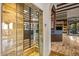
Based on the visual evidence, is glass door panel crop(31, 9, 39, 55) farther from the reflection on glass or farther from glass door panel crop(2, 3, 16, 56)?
the reflection on glass

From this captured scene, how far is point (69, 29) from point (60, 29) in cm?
11

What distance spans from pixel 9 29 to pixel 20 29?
15cm

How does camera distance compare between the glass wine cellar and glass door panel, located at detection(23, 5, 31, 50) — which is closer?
the glass wine cellar

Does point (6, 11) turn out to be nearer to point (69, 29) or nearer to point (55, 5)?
point (55, 5)

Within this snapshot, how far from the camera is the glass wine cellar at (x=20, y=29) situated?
5.82 ft

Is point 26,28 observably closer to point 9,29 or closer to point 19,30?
point 19,30

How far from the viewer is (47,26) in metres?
1.97

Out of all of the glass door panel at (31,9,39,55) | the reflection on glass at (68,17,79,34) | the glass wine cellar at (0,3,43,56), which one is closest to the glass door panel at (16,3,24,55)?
the glass wine cellar at (0,3,43,56)

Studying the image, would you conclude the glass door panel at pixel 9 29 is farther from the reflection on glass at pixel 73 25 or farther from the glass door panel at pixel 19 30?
the reflection on glass at pixel 73 25

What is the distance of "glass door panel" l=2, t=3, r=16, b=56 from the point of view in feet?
5.82

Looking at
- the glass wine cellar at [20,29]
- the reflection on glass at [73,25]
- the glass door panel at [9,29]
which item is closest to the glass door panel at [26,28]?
the glass wine cellar at [20,29]

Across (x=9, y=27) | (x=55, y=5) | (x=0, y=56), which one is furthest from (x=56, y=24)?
(x=0, y=56)

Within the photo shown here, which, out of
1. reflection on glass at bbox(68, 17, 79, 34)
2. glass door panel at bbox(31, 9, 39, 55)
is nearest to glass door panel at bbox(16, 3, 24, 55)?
glass door panel at bbox(31, 9, 39, 55)

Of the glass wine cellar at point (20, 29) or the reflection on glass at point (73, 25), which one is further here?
the reflection on glass at point (73, 25)
